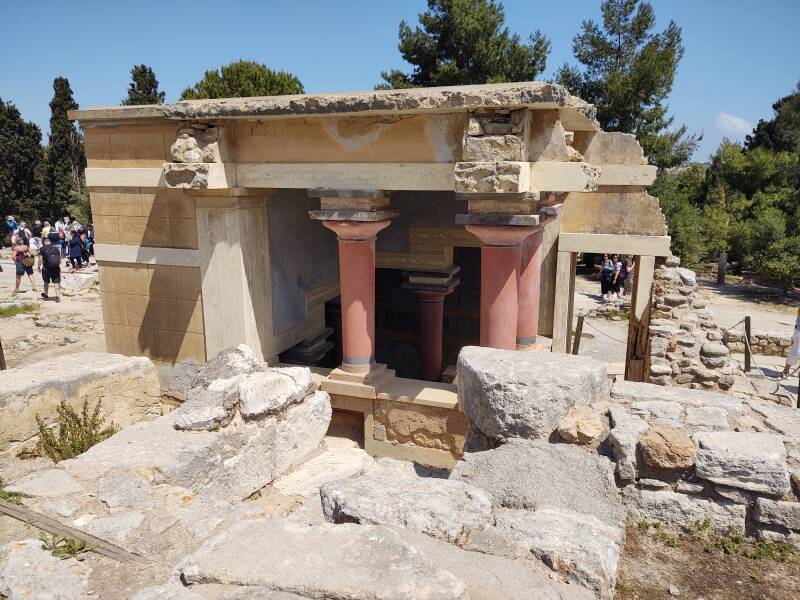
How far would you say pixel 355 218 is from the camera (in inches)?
259

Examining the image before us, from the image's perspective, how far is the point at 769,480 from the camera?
3230 mm

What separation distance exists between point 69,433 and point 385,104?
396 centimetres

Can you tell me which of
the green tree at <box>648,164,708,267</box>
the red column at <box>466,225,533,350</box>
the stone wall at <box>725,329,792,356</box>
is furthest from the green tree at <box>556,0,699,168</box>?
the red column at <box>466,225,533,350</box>

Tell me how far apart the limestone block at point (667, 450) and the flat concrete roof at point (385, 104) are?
3102 mm

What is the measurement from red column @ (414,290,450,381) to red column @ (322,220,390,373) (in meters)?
2.68

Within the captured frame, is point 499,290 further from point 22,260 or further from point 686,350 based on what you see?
point 22,260

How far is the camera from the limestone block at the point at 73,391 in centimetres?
461

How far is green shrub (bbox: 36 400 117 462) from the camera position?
455 centimetres

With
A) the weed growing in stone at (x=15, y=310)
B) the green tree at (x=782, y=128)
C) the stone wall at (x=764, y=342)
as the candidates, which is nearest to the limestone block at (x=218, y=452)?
the stone wall at (x=764, y=342)

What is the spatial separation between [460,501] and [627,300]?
15866mm

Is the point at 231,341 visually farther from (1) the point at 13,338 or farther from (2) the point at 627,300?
(2) the point at 627,300

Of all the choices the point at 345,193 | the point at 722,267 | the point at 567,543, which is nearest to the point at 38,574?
the point at 567,543

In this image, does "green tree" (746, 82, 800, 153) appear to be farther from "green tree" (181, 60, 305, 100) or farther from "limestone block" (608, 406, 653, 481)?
"limestone block" (608, 406, 653, 481)

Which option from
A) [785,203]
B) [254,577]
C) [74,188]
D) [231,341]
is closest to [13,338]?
[231,341]
